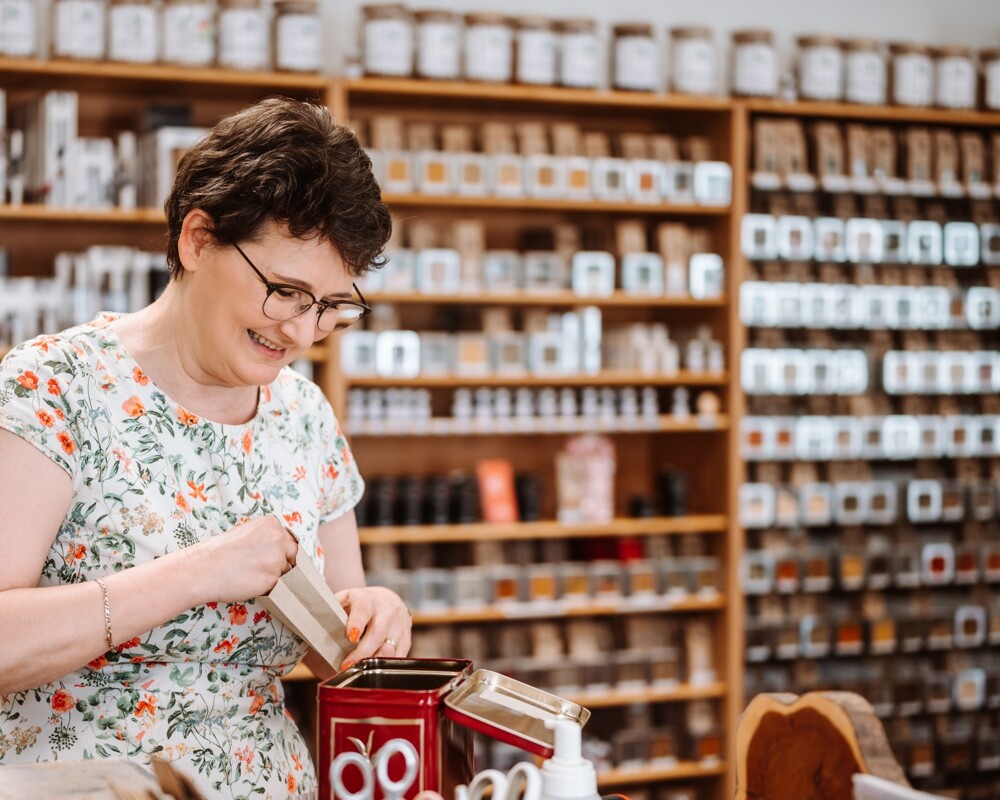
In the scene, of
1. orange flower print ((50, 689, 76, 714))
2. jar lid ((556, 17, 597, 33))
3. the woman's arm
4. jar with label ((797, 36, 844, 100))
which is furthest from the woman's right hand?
jar with label ((797, 36, 844, 100))

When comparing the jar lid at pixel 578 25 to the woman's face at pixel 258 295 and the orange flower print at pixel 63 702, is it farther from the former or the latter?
the orange flower print at pixel 63 702

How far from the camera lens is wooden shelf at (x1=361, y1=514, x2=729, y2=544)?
13.5 ft

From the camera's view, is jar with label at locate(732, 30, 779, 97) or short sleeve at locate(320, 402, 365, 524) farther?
jar with label at locate(732, 30, 779, 97)

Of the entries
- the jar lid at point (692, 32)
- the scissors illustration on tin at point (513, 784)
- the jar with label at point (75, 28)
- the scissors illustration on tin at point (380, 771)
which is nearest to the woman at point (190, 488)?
the scissors illustration on tin at point (380, 771)

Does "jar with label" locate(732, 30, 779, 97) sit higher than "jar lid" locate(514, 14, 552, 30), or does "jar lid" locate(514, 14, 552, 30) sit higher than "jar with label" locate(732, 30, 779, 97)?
"jar lid" locate(514, 14, 552, 30)

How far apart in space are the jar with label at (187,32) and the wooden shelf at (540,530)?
173cm

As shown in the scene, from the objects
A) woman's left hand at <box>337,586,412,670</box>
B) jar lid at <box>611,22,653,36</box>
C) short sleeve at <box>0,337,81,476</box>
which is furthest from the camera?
jar lid at <box>611,22,653,36</box>

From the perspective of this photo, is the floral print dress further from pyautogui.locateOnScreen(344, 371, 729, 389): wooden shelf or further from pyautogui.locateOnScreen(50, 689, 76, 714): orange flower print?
pyautogui.locateOnScreen(344, 371, 729, 389): wooden shelf

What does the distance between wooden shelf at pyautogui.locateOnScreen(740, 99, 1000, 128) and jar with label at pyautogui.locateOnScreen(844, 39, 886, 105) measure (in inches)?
1.7

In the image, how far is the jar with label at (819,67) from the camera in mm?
4438

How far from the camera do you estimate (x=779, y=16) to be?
4828 millimetres

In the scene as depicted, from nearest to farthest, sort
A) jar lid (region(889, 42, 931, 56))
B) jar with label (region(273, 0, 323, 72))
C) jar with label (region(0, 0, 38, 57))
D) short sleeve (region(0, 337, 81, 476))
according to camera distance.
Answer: short sleeve (region(0, 337, 81, 476)), jar with label (region(0, 0, 38, 57)), jar with label (region(273, 0, 323, 72)), jar lid (region(889, 42, 931, 56))

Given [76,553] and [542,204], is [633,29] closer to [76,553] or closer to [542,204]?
[542,204]

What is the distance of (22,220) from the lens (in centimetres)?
405
